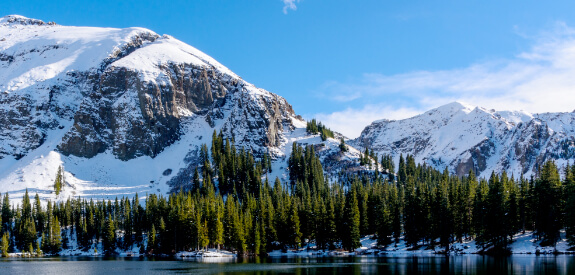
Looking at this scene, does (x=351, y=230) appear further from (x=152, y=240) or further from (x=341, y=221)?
(x=152, y=240)

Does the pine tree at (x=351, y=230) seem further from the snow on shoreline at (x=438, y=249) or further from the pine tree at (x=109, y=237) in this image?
the pine tree at (x=109, y=237)

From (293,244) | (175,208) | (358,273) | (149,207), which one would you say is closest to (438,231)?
(293,244)

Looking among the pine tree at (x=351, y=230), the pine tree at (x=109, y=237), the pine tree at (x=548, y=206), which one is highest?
the pine tree at (x=548, y=206)

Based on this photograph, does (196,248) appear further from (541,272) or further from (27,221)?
(541,272)

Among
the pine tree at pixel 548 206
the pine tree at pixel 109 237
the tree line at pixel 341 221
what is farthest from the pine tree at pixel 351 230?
the pine tree at pixel 109 237

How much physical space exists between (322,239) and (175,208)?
1594 inches

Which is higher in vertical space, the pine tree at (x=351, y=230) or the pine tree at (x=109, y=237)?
the pine tree at (x=351, y=230)

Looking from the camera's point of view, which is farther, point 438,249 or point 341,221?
point 341,221

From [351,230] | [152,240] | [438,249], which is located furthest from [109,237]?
[438,249]

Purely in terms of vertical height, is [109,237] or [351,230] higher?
[351,230]

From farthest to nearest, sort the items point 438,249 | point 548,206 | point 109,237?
point 109,237, point 438,249, point 548,206

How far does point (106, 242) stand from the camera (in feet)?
516

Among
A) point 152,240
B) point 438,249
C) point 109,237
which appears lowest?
point 109,237

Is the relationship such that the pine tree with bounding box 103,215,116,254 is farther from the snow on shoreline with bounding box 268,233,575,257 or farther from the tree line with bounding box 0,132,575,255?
the snow on shoreline with bounding box 268,233,575,257
